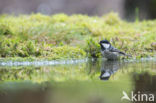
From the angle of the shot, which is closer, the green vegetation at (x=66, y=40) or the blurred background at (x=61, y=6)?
the green vegetation at (x=66, y=40)

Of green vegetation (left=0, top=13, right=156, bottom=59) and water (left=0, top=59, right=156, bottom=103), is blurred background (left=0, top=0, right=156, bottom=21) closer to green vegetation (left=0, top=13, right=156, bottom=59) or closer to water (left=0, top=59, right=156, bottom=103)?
green vegetation (left=0, top=13, right=156, bottom=59)

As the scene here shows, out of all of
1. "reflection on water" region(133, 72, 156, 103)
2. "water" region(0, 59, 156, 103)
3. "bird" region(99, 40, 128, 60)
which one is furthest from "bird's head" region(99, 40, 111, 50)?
"reflection on water" region(133, 72, 156, 103)

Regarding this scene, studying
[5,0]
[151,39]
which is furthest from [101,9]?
[151,39]

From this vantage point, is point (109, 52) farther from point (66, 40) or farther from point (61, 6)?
point (61, 6)

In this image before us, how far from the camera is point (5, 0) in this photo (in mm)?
16375

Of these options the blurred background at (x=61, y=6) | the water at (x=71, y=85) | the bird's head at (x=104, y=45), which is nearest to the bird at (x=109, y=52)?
the bird's head at (x=104, y=45)

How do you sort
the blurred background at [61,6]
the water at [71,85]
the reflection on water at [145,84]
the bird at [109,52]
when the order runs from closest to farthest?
the water at [71,85], the reflection on water at [145,84], the bird at [109,52], the blurred background at [61,6]

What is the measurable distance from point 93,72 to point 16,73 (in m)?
1.33

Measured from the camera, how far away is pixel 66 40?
792 centimetres

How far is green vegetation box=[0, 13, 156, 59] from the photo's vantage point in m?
6.83

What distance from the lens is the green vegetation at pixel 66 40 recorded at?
6.83m

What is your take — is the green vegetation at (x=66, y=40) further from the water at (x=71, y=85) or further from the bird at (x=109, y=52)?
the water at (x=71, y=85)

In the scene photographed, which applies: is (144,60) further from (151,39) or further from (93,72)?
(93,72)

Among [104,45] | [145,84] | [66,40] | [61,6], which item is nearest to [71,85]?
[145,84]
